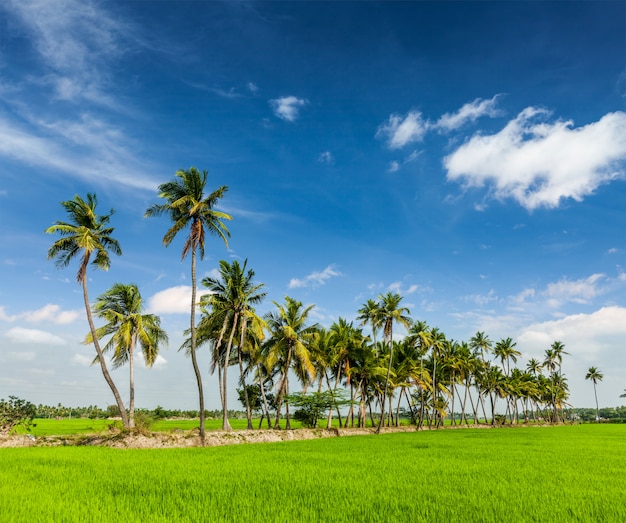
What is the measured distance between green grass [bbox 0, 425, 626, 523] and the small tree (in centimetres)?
889

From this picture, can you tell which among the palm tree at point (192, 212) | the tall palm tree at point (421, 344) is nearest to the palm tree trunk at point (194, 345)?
the palm tree at point (192, 212)

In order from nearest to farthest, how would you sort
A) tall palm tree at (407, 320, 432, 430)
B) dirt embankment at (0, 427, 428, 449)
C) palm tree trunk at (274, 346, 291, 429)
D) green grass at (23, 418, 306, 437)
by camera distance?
1. dirt embankment at (0, 427, 428, 449)
2. green grass at (23, 418, 306, 437)
3. palm tree trunk at (274, 346, 291, 429)
4. tall palm tree at (407, 320, 432, 430)

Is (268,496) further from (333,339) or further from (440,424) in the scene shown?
(440,424)

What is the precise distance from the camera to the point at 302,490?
10.9 meters

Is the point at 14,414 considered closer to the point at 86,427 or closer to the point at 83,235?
the point at 83,235

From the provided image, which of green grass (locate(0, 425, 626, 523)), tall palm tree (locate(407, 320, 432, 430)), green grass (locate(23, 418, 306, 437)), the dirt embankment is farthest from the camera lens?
tall palm tree (locate(407, 320, 432, 430))

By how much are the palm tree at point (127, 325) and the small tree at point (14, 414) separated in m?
5.57

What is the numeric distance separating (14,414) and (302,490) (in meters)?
22.9

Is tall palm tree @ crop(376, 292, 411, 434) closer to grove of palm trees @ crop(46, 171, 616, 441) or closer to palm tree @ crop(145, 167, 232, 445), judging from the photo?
grove of palm trees @ crop(46, 171, 616, 441)

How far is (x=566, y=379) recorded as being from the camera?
108 meters

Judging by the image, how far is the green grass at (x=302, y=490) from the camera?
8.46m

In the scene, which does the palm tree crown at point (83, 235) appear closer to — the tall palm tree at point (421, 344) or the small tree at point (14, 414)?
the small tree at point (14, 414)

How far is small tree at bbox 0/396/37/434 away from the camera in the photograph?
24.2 m

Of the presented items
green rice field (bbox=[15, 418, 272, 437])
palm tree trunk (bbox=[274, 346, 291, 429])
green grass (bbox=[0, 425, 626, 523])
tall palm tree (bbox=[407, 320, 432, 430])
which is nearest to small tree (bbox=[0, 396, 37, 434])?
green rice field (bbox=[15, 418, 272, 437])
